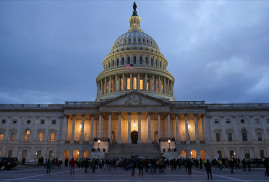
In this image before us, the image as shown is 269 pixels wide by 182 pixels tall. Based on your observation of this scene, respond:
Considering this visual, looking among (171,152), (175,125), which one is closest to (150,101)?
(175,125)

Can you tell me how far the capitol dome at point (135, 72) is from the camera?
8012cm

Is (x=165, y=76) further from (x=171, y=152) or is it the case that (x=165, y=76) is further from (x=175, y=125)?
(x=171, y=152)

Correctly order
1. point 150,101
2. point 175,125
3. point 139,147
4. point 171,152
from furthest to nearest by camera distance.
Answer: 1. point 175,125
2. point 150,101
3. point 139,147
4. point 171,152

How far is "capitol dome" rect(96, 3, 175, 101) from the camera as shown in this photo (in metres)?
80.1

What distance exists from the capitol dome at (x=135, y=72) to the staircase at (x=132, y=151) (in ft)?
74.3

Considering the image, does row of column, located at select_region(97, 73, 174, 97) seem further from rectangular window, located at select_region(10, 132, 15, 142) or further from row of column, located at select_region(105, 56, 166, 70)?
rectangular window, located at select_region(10, 132, 15, 142)

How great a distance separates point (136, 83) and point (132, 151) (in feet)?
103

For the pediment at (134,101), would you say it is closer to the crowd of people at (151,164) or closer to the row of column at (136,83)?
the row of column at (136,83)

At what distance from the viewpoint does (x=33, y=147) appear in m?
66.3

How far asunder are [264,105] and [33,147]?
2584 inches

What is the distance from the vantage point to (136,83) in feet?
267

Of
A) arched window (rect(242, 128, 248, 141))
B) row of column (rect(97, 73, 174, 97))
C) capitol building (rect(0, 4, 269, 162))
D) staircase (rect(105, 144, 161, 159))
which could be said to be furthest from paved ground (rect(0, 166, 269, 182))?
row of column (rect(97, 73, 174, 97))

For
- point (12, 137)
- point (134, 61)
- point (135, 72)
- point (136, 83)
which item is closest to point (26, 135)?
point (12, 137)

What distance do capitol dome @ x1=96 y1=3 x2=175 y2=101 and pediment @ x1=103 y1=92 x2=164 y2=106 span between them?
1167 centimetres
